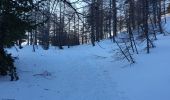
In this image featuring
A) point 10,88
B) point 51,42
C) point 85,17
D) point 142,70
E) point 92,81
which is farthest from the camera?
point 51,42

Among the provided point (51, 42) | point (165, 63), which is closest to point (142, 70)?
point (165, 63)

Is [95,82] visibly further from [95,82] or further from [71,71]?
[71,71]

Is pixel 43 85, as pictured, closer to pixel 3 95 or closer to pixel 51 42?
pixel 3 95

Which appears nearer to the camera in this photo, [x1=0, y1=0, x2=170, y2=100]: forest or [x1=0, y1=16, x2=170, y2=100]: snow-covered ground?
[x1=0, y1=0, x2=170, y2=100]: forest

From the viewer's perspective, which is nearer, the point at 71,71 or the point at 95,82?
the point at 95,82

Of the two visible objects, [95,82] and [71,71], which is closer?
[95,82]

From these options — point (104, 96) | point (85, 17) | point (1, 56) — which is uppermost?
point (85, 17)

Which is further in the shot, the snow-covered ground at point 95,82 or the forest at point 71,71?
the snow-covered ground at point 95,82

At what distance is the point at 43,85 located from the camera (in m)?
16.4

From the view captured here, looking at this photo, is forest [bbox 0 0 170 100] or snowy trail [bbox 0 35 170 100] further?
snowy trail [bbox 0 35 170 100]

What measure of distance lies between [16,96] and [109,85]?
14.7 feet

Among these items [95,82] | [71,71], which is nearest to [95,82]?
[95,82]

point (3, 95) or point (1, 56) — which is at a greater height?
point (1, 56)

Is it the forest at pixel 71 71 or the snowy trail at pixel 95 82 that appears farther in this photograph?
the snowy trail at pixel 95 82
